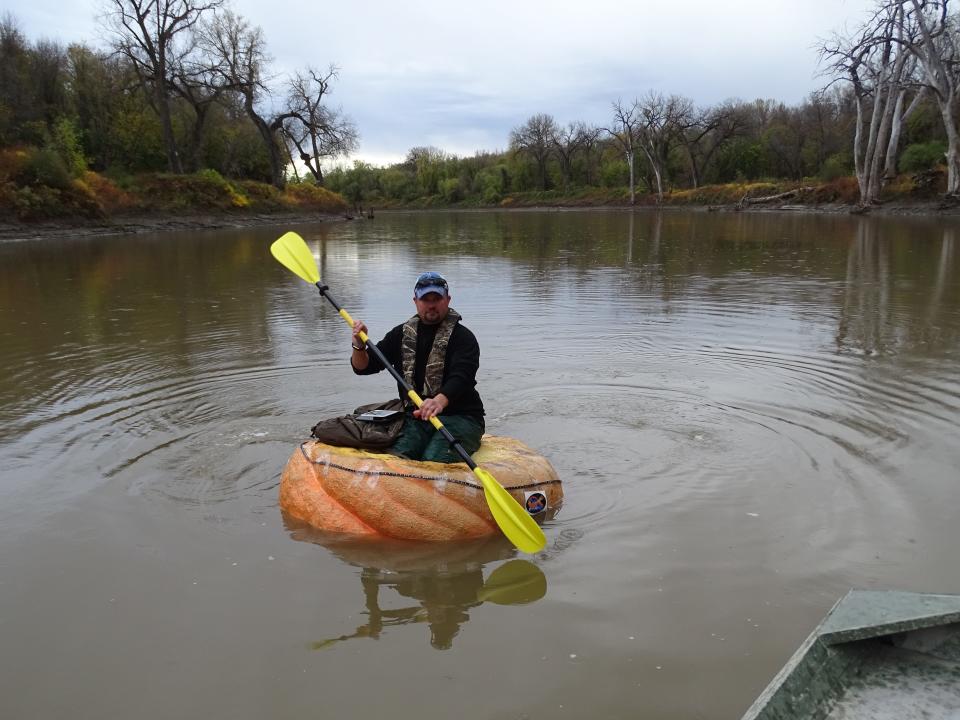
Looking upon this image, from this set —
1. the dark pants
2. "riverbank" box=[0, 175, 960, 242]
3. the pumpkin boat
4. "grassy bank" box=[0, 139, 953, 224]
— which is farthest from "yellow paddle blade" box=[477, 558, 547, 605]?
"grassy bank" box=[0, 139, 953, 224]

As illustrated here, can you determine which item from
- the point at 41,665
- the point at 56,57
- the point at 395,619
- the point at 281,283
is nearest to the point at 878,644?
the point at 395,619

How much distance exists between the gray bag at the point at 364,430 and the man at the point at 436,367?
70 millimetres

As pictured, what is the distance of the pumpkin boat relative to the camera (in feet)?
13.1

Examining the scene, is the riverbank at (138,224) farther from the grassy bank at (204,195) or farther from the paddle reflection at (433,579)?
the paddle reflection at (433,579)

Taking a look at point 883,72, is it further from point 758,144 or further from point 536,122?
point 536,122

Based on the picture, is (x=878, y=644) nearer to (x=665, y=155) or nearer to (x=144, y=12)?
(x=144, y=12)

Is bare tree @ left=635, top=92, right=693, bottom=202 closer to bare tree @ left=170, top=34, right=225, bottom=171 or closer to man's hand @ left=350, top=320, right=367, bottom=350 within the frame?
bare tree @ left=170, top=34, right=225, bottom=171

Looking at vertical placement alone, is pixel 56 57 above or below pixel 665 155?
above

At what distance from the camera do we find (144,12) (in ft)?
113

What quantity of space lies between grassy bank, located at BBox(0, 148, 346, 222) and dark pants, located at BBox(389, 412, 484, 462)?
26.4 metres

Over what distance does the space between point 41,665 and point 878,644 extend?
9.85 feet

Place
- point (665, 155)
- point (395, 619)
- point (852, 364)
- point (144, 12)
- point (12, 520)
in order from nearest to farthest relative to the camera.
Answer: point (395, 619) → point (12, 520) → point (852, 364) → point (144, 12) → point (665, 155)

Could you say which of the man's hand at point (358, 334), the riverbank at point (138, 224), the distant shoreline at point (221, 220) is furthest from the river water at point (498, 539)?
the distant shoreline at point (221, 220)

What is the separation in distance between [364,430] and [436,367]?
1.83 ft
